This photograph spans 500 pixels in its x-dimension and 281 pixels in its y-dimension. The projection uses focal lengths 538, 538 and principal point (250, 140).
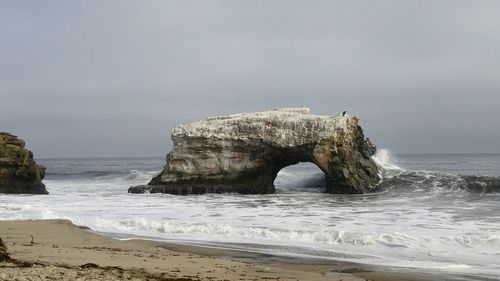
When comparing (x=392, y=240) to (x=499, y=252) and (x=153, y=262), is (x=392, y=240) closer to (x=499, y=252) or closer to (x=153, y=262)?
(x=499, y=252)

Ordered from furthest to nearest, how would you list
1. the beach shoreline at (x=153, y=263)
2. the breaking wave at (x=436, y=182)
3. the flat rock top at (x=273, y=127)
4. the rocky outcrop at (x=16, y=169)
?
1. the breaking wave at (x=436, y=182)
2. the flat rock top at (x=273, y=127)
3. the rocky outcrop at (x=16, y=169)
4. the beach shoreline at (x=153, y=263)

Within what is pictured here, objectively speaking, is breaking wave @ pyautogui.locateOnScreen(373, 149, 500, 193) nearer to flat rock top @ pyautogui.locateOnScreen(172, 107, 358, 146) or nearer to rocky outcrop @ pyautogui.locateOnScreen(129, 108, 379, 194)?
rocky outcrop @ pyautogui.locateOnScreen(129, 108, 379, 194)

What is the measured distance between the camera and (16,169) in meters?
25.5

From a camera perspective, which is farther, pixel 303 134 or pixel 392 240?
pixel 303 134

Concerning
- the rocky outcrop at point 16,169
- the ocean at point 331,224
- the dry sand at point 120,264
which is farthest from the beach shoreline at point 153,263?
the rocky outcrop at point 16,169

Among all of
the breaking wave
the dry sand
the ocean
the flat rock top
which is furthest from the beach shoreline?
the breaking wave

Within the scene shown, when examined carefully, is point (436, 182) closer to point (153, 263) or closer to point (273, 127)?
point (273, 127)

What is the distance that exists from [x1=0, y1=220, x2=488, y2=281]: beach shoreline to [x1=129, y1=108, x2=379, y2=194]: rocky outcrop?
49.2 ft

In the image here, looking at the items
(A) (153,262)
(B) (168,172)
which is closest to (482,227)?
(A) (153,262)

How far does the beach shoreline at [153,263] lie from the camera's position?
6441 mm

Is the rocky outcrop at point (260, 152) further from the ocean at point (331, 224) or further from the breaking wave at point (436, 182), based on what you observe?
the ocean at point (331, 224)

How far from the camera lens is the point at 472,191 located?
994 inches

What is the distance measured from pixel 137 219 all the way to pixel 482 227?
29.7 feet

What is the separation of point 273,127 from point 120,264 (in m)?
19.1
